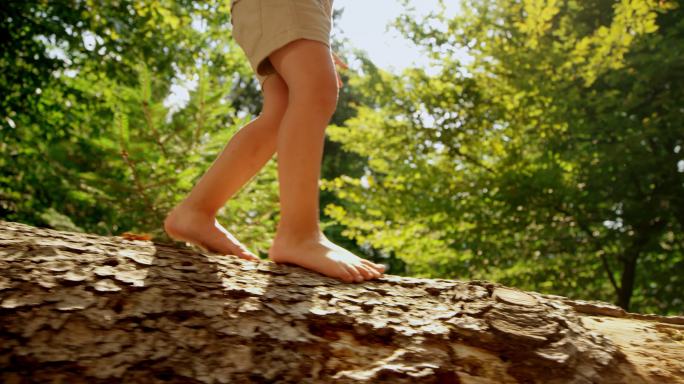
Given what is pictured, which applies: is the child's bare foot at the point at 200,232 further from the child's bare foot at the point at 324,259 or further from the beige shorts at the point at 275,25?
the beige shorts at the point at 275,25

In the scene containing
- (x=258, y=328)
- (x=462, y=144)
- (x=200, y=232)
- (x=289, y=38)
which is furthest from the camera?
(x=462, y=144)

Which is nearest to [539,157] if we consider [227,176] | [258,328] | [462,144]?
[462,144]

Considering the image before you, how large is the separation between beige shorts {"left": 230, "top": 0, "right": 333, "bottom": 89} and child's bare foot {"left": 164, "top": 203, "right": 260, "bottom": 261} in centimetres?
58

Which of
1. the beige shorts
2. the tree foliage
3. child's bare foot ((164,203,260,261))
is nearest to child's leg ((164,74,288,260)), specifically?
child's bare foot ((164,203,260,261))

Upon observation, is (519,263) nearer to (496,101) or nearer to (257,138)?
(496,101)

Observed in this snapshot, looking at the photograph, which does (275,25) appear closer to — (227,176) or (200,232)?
(227,176)

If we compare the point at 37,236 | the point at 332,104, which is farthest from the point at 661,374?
the point at 37,236

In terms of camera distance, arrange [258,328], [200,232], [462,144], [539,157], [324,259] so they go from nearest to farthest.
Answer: [258,328], [324,259], [200,232], [539,157], [462,144]

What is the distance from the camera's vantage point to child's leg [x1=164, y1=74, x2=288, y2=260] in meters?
1.99

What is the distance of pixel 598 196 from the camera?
5539 millimetres

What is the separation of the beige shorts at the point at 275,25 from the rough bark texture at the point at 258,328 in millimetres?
759

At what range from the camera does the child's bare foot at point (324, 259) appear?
1.62 meters

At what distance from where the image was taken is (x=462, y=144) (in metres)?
6.18

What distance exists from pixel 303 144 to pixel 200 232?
531 mm
